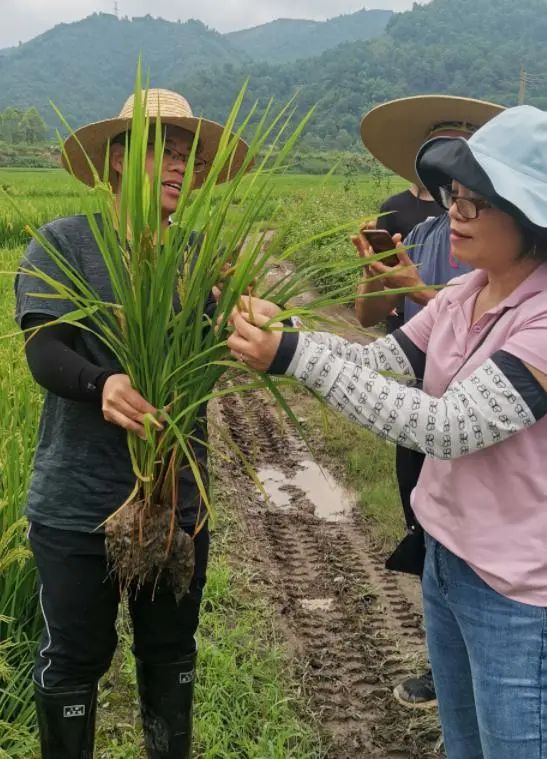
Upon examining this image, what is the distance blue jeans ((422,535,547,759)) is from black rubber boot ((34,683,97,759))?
79cm

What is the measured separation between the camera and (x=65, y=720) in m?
1.61

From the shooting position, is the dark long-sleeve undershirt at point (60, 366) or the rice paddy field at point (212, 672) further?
the rice paddy field at point (212, 672)

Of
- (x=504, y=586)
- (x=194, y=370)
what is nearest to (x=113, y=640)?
(x=194, y=370)

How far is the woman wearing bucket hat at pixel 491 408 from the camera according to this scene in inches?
47.7

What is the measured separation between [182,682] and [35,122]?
69.4 meters

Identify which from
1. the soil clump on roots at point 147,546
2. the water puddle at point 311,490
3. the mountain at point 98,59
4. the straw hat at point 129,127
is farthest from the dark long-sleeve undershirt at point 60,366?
the mountain at point 98,59

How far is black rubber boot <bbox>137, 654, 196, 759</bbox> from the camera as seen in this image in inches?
70.3

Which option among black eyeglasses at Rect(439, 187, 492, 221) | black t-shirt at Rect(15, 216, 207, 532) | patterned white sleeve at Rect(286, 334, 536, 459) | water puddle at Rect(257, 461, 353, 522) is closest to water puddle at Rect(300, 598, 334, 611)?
water puddle at Rect(257, 461, 353, 522)

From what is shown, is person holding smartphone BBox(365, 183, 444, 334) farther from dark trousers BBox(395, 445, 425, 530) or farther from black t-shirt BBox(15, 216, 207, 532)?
black t-shirt BBox(15, 216, 207, 532)

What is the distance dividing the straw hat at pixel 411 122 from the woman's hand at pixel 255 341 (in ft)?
4.37

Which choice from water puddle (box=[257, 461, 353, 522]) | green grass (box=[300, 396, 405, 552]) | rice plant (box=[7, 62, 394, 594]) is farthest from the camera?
water puddle (box=[257, 461, 353, 522])

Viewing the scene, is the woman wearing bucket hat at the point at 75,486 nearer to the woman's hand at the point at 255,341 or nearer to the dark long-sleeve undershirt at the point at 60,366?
the dark long-sleeve undershirt at the point at 60,366

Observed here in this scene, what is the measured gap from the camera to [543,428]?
4.17 feet

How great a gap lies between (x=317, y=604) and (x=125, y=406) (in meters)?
1.78
